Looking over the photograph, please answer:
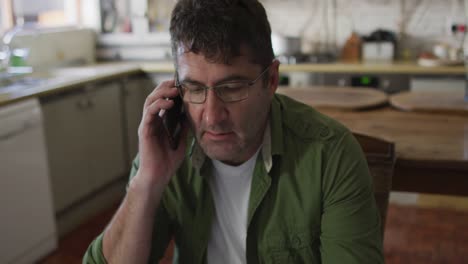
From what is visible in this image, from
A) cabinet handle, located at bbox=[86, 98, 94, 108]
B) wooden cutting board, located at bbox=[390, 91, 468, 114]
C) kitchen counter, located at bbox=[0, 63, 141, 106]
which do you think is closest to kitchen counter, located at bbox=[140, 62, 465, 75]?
kitchen counter, located at bbox=[0, 63, 141, 106]

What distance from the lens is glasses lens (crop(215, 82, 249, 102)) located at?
1194 mm

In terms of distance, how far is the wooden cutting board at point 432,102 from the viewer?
2.10m

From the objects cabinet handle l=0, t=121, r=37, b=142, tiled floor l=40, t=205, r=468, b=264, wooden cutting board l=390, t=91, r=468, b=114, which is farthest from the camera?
tiled floor l=40, t=205, r=468, b=264

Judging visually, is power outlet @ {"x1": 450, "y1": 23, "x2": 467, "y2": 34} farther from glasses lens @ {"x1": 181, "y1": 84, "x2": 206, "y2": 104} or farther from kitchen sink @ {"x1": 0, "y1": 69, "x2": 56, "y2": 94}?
glasses lens @ {"x1": 181, "y1": 84, "x2": 206, "y2": 104}

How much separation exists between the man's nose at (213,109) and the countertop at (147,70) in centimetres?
210

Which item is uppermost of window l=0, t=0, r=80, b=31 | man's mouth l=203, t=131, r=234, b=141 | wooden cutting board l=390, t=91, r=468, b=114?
window l=0, t=0, r=80, b=31

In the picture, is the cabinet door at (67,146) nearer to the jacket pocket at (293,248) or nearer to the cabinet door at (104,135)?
the cabinet door at (104,135)

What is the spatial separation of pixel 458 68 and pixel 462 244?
113cm

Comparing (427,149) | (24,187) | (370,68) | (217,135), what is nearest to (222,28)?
(217,135)

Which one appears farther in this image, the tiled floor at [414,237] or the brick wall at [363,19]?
the brick wall at [363,19]

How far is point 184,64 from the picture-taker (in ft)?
3.97

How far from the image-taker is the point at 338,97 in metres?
2.34

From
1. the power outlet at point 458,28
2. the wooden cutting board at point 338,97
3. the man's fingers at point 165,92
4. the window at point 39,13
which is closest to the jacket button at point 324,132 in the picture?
the man's fingers at point 165,92

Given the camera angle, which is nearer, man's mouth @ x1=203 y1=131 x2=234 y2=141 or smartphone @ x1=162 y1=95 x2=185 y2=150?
man's mouth @ x1=203 y1=131 x2=234 y2=141
